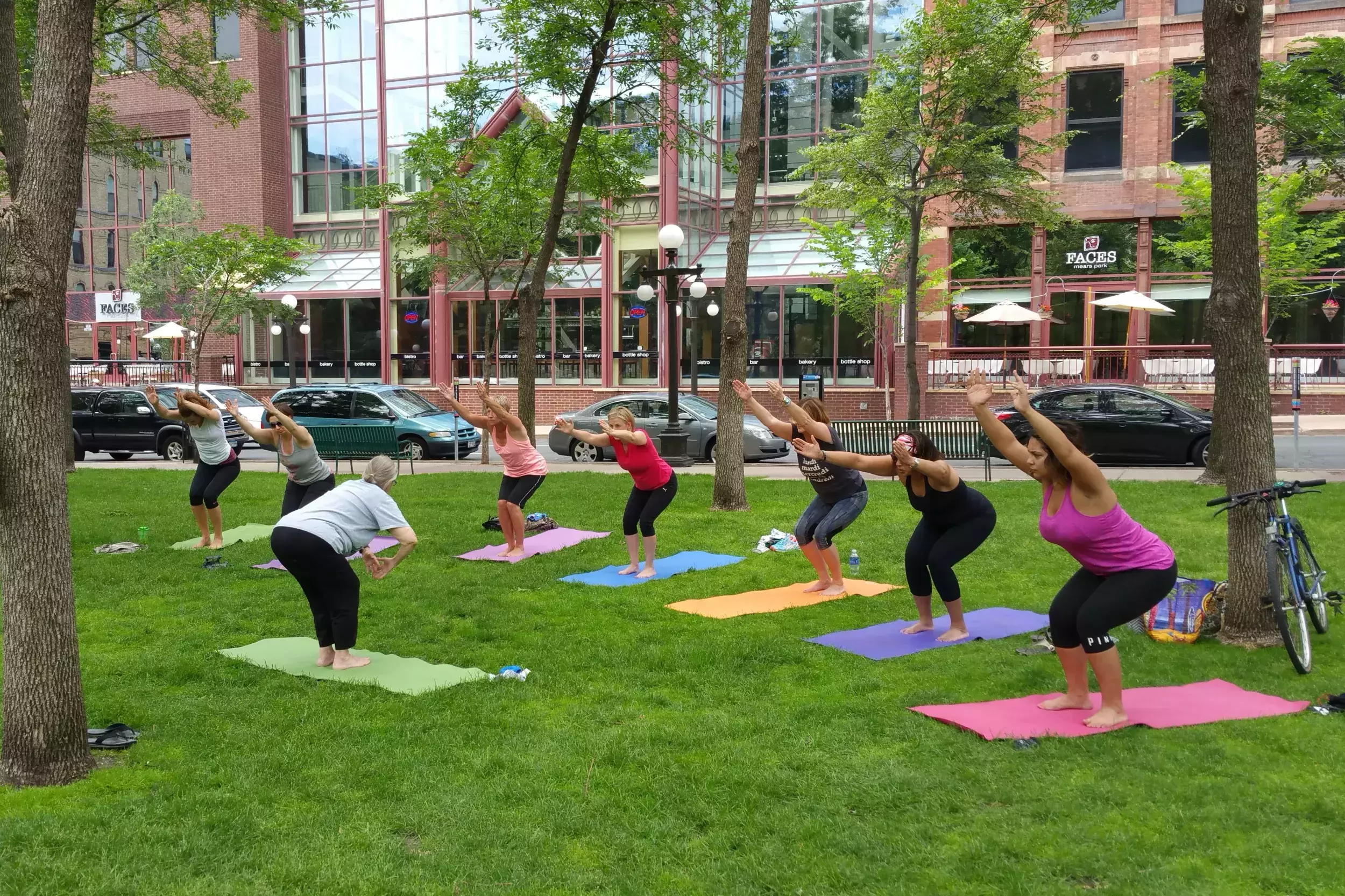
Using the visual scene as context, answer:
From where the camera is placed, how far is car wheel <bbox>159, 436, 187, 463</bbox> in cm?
2372

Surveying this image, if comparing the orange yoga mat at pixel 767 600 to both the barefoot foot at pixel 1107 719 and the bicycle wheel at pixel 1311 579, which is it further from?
the barefoot foot at pixel 1107 719

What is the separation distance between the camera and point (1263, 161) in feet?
73.8

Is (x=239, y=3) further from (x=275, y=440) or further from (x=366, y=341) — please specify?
(x=366, y=341)

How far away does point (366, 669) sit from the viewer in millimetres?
7047

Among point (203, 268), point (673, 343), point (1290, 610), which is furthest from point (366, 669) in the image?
point (203, 268)

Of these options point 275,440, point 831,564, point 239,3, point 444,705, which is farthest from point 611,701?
point 239,3

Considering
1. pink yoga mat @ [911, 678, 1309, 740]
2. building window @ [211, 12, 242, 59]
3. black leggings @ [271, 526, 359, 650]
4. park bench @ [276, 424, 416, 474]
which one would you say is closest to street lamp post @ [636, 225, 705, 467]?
park bench @ [276, 424, 416, 474]

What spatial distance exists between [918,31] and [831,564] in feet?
55.6

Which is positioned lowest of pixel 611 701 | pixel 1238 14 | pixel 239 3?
pixel 611 701

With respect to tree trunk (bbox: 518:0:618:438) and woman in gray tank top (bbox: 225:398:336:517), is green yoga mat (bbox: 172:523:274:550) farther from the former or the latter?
tree trunk (bbox: 518:0:618:438)

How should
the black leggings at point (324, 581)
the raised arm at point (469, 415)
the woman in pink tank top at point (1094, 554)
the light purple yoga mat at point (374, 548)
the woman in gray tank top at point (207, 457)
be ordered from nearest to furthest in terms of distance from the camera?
the woman in pink tank top at point (1094, 554)
the black leggings at point (324, 581)
the light purple yoga mat at point (374, 548)
the raised arm at point (469, 415)
the woman in gray tank top at point (207, 457)

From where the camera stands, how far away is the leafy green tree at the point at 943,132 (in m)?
22.5

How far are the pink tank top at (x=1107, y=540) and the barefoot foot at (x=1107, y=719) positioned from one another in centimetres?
69

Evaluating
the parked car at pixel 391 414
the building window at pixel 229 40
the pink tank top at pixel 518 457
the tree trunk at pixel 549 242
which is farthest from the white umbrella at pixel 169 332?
the pink tank top at pixel 518 457
